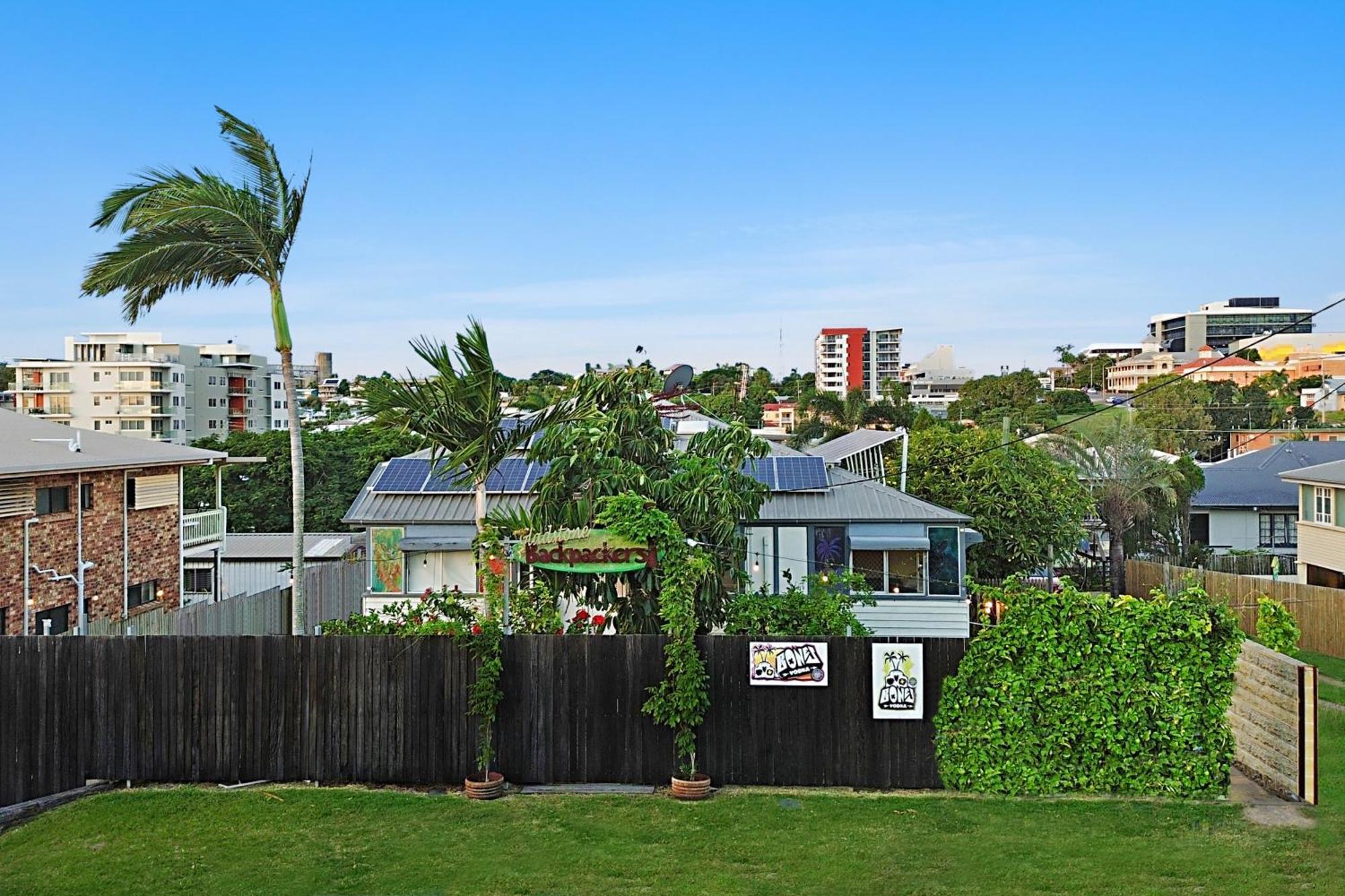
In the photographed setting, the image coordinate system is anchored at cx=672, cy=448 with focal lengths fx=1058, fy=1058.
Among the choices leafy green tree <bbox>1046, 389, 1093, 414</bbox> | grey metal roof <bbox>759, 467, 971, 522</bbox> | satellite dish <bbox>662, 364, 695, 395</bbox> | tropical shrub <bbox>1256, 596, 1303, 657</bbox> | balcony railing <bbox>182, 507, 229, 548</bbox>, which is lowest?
tropical shrub <bbox>1256, 596, 1303, 657</bbox>

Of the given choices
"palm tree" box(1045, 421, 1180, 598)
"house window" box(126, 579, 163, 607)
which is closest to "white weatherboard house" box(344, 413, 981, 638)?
"house window" box(126, 579, 163, 607)

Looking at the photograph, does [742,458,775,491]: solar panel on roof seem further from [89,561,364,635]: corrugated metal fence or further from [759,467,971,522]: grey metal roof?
[89,561,364,635]: corrugated metal fence

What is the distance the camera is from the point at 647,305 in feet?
126

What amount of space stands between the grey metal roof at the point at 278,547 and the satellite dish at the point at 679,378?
16124 millimetres

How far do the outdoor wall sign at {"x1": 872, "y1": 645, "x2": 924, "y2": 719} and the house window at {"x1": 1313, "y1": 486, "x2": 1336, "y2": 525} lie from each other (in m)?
24.1

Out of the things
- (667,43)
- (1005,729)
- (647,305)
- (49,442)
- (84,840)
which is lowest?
(84,840)

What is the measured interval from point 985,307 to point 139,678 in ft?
134

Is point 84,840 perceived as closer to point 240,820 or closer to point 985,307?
point 240,820

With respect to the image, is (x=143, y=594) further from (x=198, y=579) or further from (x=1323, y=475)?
(x=1323, y=475)

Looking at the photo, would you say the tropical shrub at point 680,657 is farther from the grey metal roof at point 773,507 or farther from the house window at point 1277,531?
the house window at point 1277,531

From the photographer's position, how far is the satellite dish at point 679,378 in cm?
1814

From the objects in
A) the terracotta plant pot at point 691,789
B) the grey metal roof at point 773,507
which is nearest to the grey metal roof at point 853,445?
the grey metal roof at point 773,507

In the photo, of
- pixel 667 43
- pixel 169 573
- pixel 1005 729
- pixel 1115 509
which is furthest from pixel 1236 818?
pixel 1115 509

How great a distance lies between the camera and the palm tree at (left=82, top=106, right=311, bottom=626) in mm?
13344
